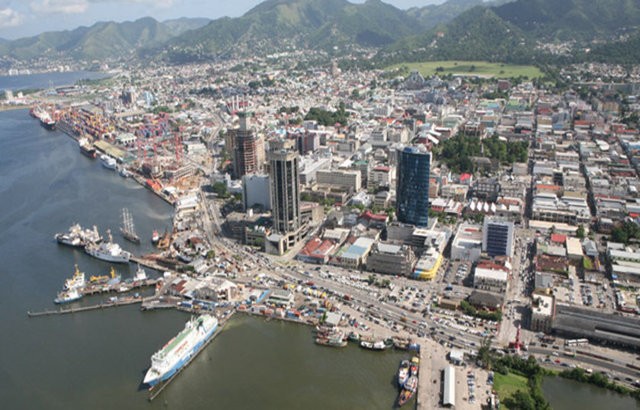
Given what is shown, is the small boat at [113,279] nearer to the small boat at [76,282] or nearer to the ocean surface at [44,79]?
the small boat at [76,282]

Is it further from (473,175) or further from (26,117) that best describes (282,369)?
(26,117)

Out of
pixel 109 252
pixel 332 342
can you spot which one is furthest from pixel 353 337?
pixel 109 252

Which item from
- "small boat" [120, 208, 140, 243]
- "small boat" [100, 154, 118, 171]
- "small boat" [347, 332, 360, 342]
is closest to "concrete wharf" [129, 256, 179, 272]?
"small boat" [120, 208, 140, 243]

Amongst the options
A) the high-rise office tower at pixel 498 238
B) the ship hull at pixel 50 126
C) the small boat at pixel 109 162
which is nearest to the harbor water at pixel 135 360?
the high-rise office tower at pixel 498 238

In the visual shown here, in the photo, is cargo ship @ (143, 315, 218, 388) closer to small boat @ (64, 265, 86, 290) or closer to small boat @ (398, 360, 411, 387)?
small boat @ (64, 265, 86, 290)

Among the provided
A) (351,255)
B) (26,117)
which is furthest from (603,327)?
(26,117)

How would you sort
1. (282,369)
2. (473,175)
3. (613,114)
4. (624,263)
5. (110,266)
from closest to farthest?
(282,369)
(624,263)
(110,266)
(473,175)
(613,114)

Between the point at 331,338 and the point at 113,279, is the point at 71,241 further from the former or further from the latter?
the point at 331,338

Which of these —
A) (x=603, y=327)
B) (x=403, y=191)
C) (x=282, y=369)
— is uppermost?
(x=403, y=191)
